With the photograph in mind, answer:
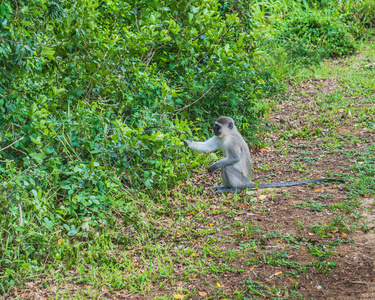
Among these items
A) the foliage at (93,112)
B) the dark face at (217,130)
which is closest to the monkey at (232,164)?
the dark face at (217,130)

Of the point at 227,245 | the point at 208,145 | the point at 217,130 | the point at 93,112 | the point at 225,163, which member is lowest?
the point at 227,245

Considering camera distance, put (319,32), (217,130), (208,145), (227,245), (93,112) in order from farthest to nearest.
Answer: (319,32) → (208,145) → (217,130) → (93,112) → (227,245)

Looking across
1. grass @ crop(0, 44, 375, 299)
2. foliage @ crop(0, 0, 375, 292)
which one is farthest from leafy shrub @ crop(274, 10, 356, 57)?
grass @ crop(0, 44, 375, 299)

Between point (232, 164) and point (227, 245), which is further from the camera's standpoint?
point (232, 164)

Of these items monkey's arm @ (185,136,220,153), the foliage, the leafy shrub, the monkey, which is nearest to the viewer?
the foliage

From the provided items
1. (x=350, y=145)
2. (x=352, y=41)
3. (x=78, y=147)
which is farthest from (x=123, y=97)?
(x=352, y=41)

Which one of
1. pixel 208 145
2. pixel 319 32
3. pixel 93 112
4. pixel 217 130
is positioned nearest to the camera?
pixel 93 112

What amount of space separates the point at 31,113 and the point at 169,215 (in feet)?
6.87

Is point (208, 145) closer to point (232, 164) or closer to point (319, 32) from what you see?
point (232, 164)

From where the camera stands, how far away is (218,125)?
6.07 m

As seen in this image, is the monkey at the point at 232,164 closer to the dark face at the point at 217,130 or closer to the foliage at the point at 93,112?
the dark face at the point at 217,130

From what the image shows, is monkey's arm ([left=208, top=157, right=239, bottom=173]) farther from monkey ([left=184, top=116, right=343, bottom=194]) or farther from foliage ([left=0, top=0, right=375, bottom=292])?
foliage ([left=0, top=0, right=375, bottom=292])

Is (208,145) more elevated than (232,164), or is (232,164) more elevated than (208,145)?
(208,145)

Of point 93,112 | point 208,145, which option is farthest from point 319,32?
point 93,112
